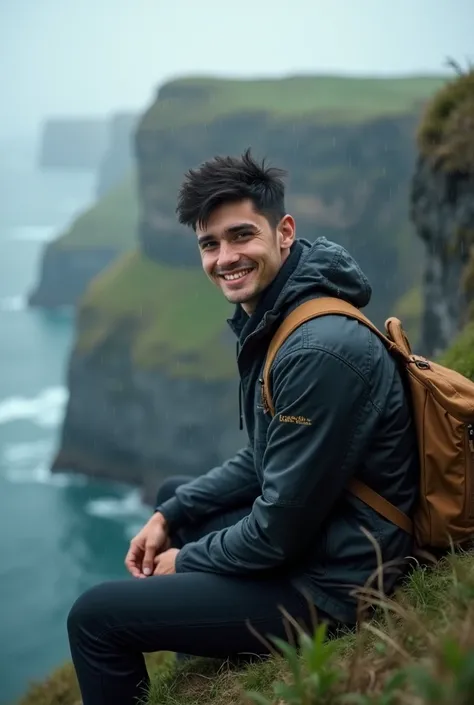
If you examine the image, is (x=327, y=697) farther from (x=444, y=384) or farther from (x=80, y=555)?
(x=80, y=555)

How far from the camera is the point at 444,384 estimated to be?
3832 mm

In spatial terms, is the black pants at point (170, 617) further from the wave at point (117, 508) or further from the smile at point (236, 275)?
the wave at point (117, 508)

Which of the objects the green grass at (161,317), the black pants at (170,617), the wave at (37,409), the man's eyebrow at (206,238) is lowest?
the wave at (37,409)

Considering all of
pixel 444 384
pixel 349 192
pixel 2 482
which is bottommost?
pixel 2 482

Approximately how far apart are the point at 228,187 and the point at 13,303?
128 metres

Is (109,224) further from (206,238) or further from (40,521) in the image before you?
(206,238)

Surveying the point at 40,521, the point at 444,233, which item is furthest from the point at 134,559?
the point at 40,521

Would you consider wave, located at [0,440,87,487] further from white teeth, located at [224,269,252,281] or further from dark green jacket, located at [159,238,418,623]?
dark green jacket, located at [159,238,418,623]

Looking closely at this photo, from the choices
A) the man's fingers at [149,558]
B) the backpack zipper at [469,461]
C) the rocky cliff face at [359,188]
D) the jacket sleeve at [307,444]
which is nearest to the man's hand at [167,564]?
the man's fingers at [149,558]

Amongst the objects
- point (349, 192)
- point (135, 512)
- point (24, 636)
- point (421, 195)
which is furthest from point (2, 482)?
point (421, 195)

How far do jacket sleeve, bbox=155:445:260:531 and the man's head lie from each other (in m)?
1.31

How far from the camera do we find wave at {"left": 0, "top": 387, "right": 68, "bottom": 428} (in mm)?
79312

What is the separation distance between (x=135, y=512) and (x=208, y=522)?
53678 millimetres

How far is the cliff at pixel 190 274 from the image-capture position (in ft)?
218
